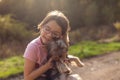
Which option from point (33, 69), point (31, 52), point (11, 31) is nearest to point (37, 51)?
point (31, 52)

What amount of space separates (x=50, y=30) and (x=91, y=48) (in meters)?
8.50

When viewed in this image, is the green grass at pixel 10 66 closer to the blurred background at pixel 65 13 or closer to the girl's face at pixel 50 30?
the blurred background at pixel 65 13

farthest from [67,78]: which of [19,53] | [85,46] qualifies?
[85,46]

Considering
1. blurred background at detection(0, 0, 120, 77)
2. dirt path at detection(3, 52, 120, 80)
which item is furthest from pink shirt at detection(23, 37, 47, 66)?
blurred background at detection(0, 0, 120, 77)

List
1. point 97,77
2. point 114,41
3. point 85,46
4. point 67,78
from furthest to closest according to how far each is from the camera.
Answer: point 114,41, point 85,46, point 97,77, point 67,78

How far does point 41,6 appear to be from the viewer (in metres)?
17.8

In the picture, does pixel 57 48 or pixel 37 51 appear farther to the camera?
pixel 37 51

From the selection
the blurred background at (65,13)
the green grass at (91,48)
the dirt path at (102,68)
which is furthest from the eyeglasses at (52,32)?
the blurred background at (65,13)

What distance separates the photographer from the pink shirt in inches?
183

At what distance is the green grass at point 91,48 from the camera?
478 inches

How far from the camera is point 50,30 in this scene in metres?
4.66

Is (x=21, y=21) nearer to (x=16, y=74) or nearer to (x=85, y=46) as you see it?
(x=85, y=46)

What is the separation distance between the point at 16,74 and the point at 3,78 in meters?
0.46

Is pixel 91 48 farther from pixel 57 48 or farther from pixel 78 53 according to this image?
pixel 57 48
